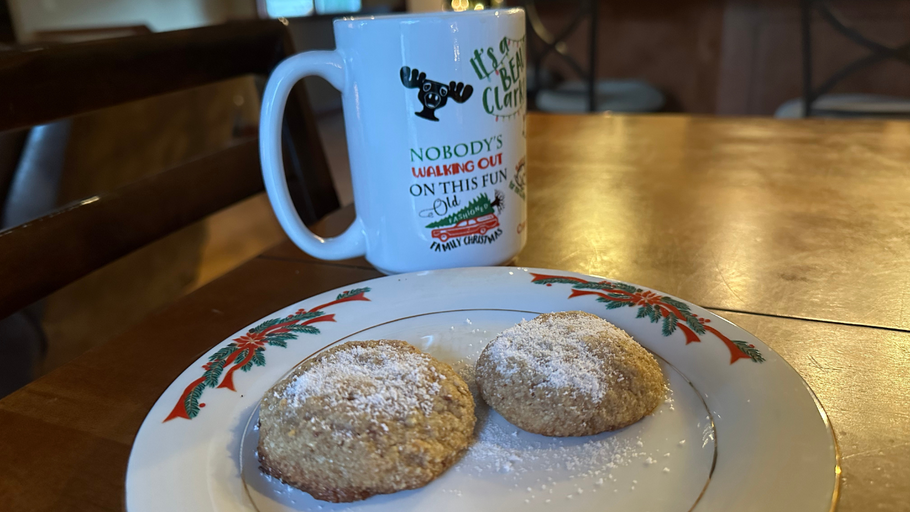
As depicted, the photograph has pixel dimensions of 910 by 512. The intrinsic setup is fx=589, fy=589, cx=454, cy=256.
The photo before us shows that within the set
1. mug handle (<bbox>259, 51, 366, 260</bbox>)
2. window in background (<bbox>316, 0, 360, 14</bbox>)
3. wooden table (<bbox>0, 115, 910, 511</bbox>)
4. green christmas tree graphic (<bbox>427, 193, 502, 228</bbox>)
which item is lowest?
wooden table (<bbox>0, 115, 910, 511</bbox>)

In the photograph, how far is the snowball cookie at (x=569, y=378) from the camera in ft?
1.29

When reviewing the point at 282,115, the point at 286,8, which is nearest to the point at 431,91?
the point at 282,115

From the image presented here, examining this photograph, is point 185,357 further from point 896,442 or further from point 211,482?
point 896,442

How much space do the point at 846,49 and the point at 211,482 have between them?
11.1ft

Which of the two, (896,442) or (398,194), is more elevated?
(398,194)

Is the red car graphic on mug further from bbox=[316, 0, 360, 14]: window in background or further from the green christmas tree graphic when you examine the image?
bbox=[316, 0, 360, 14]: window in background

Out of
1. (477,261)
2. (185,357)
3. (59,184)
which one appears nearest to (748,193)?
(477,261)

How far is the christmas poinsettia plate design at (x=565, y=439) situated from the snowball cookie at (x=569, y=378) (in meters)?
0.01

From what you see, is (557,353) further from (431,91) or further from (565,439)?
(431,91)

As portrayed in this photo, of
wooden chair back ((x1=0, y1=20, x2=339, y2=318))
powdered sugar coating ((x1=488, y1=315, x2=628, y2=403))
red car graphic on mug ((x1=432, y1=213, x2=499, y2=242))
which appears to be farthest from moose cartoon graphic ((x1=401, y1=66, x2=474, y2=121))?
wooden chair back ((x1=0, y1=20, x2=339, y2=318))

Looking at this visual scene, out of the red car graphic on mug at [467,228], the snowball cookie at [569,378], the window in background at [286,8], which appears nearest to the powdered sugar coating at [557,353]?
the snowball cookie at [569,378]

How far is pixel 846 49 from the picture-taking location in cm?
282

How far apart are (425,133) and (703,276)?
1.06 ft

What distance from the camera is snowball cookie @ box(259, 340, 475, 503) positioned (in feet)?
1.15
